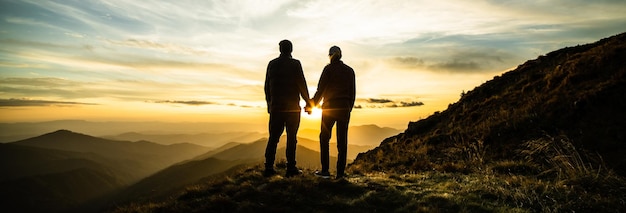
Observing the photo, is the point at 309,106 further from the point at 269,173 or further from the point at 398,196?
the point at 398,196

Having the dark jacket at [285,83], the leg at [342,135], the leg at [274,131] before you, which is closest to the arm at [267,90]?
the dark jacket at [285,83]

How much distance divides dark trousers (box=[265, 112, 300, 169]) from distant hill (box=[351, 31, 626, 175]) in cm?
456

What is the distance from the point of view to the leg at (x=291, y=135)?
9.36 meters

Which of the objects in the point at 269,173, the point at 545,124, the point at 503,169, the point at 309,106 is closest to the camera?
A: the point at 269,173

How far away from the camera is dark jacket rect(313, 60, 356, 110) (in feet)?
30.6

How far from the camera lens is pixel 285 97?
30.4ft

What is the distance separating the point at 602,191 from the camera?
6.92 m

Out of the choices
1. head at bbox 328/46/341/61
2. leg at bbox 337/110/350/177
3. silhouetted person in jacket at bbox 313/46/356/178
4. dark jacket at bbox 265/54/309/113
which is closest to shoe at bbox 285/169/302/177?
silhouetted person in jacket at bbox 313/46/356/178

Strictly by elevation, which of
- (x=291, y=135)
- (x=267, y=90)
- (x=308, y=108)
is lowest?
(x=291, y=135)

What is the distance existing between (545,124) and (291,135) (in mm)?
9362

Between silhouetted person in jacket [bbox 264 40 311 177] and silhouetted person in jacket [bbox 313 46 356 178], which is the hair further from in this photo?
silhouetted person in jacket [bbox 313 46 356 178]

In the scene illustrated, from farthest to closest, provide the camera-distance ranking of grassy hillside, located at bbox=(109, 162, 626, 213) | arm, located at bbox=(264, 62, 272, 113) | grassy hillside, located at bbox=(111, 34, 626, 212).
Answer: arm, located at bbox=(264, 62, 272, 113)
grassy hillside, located at bbox=(111, 34, 626, 212)
grassy hillside, located at bbox=(109, 162, 626, 213)

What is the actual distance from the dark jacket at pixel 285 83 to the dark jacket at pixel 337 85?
62cm

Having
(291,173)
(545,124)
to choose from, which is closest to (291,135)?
(291,173)
